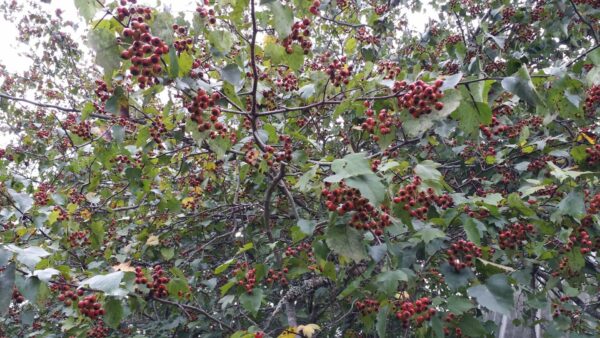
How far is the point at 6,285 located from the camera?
2039 mm

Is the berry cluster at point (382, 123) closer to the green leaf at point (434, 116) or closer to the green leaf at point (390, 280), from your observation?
the green leaf at point (434, 116)

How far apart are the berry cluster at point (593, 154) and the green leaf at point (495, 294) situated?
3.72 feet

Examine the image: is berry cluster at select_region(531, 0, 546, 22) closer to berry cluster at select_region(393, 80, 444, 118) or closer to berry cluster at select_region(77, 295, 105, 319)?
berry cluster at select_region(393, 80, 444, 118)

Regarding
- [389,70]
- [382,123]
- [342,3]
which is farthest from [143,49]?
[342,3]

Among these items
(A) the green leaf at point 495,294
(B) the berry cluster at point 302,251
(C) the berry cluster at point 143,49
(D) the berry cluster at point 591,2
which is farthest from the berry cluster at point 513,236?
(D) the berry cluster at point 591,2

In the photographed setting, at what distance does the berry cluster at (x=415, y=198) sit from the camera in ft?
8.19

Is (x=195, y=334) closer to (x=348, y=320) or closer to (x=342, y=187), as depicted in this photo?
(x=348, y=320)

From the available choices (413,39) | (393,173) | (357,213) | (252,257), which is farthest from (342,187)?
(413,39)

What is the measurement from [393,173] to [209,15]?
130 cm

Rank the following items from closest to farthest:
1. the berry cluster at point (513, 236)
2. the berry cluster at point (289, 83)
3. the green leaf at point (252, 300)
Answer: the berry cluster at point (513, 236)
the green leaf at point (252, 300)
the berry cluster at point (289, 83)

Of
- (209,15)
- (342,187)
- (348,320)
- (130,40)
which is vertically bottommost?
(348,320)

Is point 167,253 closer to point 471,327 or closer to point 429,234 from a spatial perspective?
point 429,234

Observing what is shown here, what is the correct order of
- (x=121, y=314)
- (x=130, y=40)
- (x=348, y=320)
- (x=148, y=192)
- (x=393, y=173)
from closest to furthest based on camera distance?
(x=130, y=40), (x=121, y=314), (x=393, y=173), (x=148, y=192), (x=348, y=320)

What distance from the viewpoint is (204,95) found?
7.31 ft
